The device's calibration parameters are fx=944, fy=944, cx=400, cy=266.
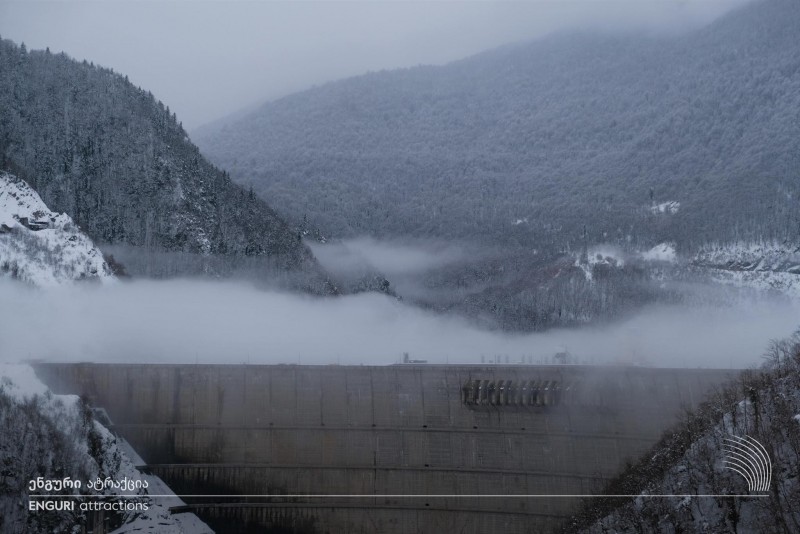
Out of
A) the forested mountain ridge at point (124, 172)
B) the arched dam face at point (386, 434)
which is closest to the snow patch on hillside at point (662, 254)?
the forested mountain ridge at point (124, 172)

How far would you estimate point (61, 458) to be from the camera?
72.6 metres

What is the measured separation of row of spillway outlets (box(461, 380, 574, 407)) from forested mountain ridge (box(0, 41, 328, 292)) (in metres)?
66.5

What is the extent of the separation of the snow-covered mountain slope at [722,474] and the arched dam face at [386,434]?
3783 millimetres

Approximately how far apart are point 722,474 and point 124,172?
→ 112 meters

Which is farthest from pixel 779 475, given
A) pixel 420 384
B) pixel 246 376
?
pixel 246 376

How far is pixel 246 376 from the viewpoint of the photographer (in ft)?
275

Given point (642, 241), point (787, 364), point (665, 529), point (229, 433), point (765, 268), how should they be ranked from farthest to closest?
point (642, 241), point (765, 268), point (229, 433), point (787, 364), point (665, 529)

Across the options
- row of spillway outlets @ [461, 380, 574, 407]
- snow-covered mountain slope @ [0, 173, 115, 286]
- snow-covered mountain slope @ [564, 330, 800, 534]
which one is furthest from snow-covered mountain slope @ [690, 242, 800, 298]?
snow-covered mountain slope @ [0, 173, 115, 286]

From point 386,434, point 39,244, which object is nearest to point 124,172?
point 39,244

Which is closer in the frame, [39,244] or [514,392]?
[514,392]

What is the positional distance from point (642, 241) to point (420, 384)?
125 meters

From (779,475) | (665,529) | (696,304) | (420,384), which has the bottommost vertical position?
(665,529)

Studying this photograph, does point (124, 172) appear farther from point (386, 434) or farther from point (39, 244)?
point (386, 434)

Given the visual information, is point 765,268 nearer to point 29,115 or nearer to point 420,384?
point 420,384
